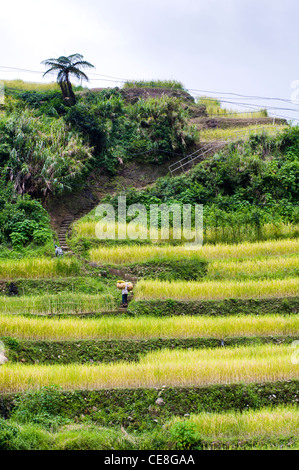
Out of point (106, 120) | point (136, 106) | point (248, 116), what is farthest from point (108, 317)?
point (248, 116)

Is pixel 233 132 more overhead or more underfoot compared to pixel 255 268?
more overhead

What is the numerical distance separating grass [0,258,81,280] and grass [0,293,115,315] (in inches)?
50.3

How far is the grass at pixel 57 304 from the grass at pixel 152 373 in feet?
10.6

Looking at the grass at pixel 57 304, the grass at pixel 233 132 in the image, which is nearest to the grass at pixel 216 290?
the grass at pixel 57 304

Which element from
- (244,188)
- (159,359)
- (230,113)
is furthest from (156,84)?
(159,359)

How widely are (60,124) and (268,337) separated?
14.7 metres

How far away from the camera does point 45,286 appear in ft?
47.1

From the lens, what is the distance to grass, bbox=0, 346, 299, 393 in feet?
29.4

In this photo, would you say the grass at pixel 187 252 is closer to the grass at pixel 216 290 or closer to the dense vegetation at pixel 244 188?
the dense vegetation at pixel 244 188

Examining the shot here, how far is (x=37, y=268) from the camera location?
14.9 m

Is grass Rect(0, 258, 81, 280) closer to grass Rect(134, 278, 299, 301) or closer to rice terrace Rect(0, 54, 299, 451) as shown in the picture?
rice terrace Rect(0, 54, 299, 451)

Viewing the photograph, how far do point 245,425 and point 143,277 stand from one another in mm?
7902

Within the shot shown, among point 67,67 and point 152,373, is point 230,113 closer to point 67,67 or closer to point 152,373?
point 67,67
